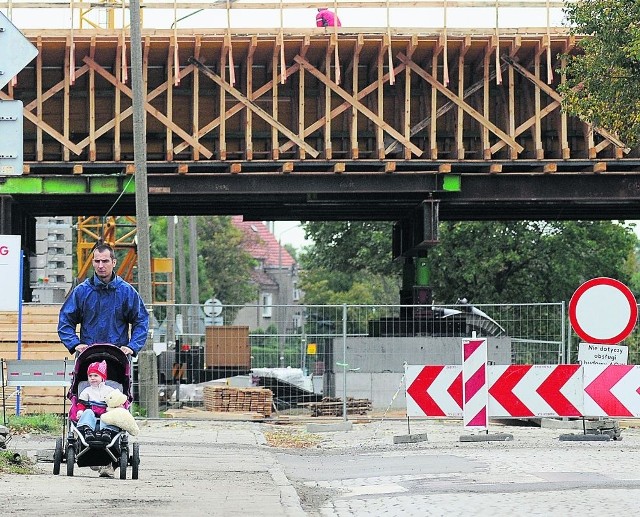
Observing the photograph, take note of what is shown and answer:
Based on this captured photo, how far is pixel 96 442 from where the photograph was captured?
1088cm

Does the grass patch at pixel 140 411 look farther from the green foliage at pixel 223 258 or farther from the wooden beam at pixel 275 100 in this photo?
the green foliage at pixel 223 258

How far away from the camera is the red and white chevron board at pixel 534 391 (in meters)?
17.7

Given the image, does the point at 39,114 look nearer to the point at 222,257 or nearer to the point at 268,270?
the point at 222,257

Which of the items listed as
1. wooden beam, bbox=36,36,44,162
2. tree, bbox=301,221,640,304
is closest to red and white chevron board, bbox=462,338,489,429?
wooden beam, bbox=36,36,44,162

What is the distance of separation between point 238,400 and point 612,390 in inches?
345

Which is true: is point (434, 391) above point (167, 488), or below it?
above

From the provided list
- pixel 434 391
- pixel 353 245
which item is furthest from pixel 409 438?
pixel 353 245

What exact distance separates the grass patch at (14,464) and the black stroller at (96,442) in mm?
356

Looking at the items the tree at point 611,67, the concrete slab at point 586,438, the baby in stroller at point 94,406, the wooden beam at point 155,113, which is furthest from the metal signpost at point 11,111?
the wooden beam at point 155,113

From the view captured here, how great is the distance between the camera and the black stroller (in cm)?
1096

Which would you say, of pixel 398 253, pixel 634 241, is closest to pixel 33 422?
pixel 398 253

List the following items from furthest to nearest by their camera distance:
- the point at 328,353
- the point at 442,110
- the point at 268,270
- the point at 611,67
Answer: the point at 268,270, the point at 442,110, the point at 328,353, the point at 611,67

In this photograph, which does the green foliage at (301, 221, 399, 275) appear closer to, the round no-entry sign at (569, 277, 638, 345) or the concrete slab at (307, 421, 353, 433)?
the concrete slab at (307, 421, 353, 433)

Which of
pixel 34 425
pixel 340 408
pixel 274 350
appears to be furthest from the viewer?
pixel 274 350
